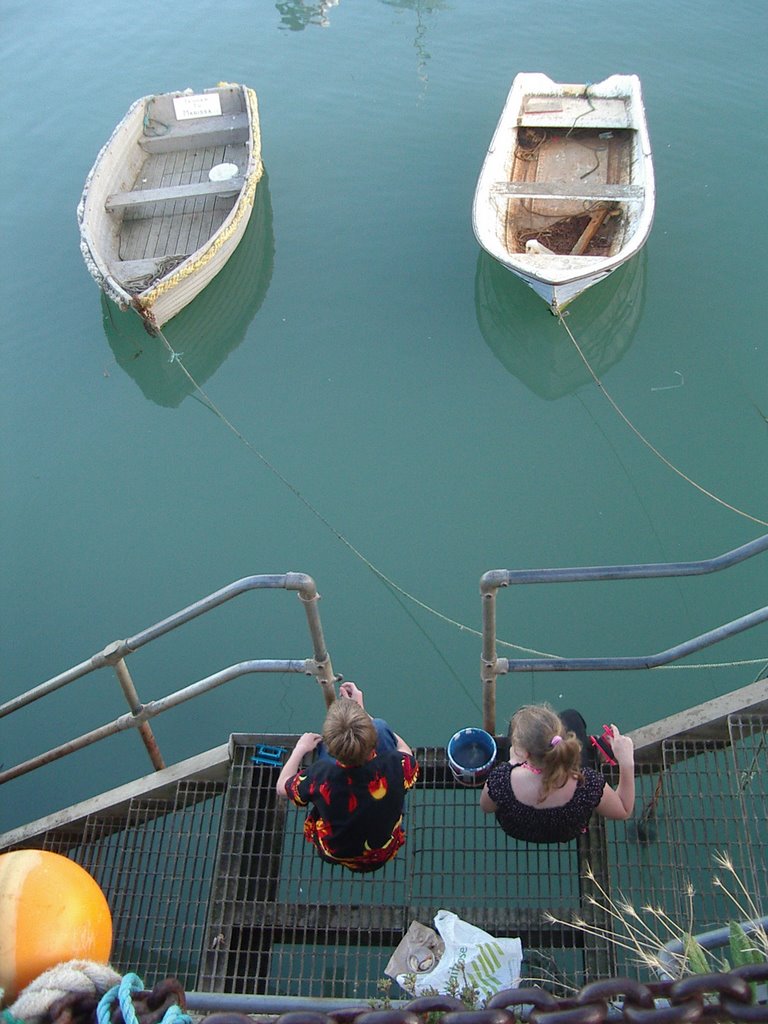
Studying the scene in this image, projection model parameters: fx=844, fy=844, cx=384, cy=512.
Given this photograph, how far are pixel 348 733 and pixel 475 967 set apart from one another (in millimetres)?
1047

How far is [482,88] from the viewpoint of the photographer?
11133 millimetres

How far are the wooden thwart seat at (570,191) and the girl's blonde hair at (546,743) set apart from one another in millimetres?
6417

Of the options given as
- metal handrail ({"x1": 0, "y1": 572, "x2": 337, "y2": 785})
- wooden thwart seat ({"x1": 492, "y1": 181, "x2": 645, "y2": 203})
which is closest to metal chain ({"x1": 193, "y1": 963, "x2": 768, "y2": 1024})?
metal handrail ({"x1": 0, "y1": 572, "x2": 337, "y2": 785})

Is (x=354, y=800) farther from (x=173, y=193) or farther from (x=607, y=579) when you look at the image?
(x=173, y=193)

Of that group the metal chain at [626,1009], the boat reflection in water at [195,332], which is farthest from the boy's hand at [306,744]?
the boat reflection in water at [195,332]

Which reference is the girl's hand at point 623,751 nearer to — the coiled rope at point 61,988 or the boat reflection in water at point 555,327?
the coiled rope at point 61,988

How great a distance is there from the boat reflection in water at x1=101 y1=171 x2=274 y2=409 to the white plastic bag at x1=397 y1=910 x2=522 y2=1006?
5665 mm

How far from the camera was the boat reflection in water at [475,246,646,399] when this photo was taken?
7.62 metres

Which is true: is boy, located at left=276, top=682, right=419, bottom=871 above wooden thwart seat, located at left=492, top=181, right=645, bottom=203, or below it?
below

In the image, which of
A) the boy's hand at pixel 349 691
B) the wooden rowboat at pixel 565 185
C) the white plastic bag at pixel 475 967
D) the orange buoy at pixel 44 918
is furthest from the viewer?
the wooden rowboat at pixel 565 185

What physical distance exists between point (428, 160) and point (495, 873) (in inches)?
333

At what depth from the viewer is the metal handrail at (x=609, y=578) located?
120 inches

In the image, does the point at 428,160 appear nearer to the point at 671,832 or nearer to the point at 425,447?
the point at 425,447

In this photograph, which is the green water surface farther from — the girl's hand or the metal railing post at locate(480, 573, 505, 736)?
the girl's hand
